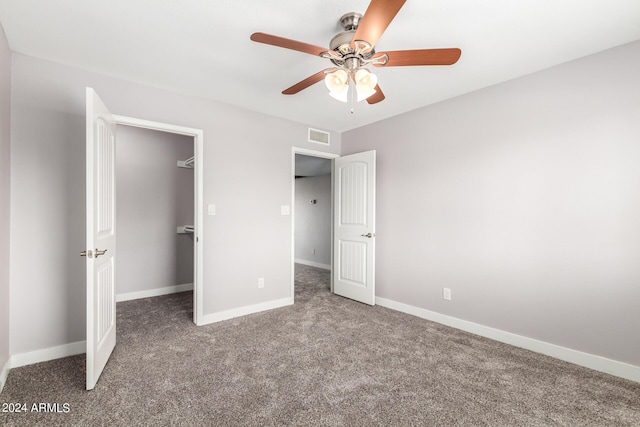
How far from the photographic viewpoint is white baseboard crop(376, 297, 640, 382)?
7.14 ft

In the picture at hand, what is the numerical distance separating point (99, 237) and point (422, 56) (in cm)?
239

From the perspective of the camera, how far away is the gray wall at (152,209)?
13.3 ft

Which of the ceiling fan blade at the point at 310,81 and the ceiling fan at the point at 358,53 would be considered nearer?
the ceiling fan at the point at 358,53

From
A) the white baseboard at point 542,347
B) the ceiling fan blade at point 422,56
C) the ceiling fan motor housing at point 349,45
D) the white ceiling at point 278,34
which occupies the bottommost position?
the white baseboard at point 542,347

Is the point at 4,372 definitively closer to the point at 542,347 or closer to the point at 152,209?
the point at 152,209

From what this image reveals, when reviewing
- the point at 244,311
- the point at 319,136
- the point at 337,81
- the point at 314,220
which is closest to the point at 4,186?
the point at 244,311

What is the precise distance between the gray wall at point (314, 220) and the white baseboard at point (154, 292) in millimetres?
2953

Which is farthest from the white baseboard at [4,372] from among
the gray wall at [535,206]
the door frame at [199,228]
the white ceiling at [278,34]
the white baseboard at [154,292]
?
the gray wall at [535,206]

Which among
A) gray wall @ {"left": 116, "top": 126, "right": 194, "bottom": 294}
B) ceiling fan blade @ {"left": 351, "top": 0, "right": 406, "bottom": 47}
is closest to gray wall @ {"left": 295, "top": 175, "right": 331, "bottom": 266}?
gray wall @ {"left": 116, "top": 126, "right": 194, "bottom": 294}

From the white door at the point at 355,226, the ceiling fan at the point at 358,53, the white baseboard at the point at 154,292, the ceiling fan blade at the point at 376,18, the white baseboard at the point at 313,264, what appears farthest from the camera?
the white baseboard at the point at 313,264

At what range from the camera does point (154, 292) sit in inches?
167

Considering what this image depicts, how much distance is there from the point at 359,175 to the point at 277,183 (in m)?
1.08

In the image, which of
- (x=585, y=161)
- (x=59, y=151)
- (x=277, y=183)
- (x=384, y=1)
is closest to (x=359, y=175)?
(x=277, y=183)

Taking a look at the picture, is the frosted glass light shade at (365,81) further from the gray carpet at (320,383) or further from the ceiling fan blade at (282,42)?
the gray carpet at (320,383)
